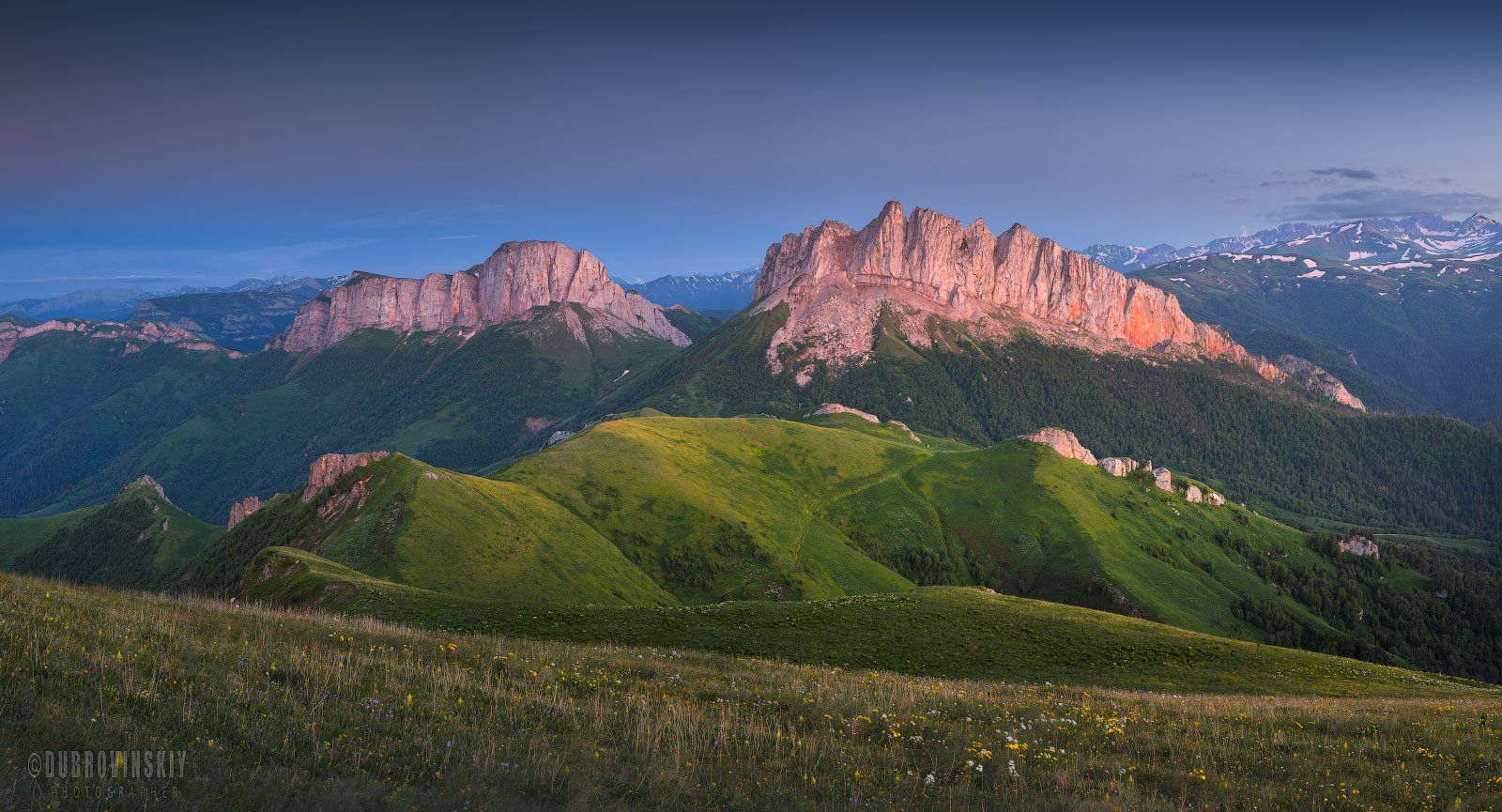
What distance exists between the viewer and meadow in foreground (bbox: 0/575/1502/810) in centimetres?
1010

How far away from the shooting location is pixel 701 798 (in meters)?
11.3

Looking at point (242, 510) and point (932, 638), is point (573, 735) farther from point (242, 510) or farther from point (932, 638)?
point (242, 510)

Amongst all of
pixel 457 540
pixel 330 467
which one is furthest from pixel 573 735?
pixel 330 467

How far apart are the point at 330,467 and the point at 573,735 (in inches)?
5217

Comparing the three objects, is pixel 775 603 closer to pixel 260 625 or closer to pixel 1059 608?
pixel 1059 608

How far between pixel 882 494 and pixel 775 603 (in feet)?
401

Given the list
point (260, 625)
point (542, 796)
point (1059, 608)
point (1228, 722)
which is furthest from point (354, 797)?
point (1059, 608)

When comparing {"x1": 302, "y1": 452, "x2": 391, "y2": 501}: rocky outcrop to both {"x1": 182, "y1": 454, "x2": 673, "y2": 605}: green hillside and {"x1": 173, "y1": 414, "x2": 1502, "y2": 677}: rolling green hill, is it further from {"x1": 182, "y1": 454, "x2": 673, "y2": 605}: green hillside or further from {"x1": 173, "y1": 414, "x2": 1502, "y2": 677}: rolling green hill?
{"x1": 173, "y1": 414, "x2": 1502, "y2": 677}: rolling green hill

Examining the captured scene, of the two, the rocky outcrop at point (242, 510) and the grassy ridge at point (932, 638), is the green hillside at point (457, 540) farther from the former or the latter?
the rocky outcrop at point (242, 510)

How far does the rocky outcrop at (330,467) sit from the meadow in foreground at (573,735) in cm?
10537

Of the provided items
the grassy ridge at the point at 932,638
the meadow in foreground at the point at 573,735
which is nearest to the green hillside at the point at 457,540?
the grassy ridge at the point at 932,638

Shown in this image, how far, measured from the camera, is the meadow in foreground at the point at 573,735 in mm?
10102

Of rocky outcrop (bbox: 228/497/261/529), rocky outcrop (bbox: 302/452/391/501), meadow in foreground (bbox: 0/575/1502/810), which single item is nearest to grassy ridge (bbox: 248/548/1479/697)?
meadow in foreground (bbox: 0/575/1502/810)

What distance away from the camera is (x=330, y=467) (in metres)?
123
